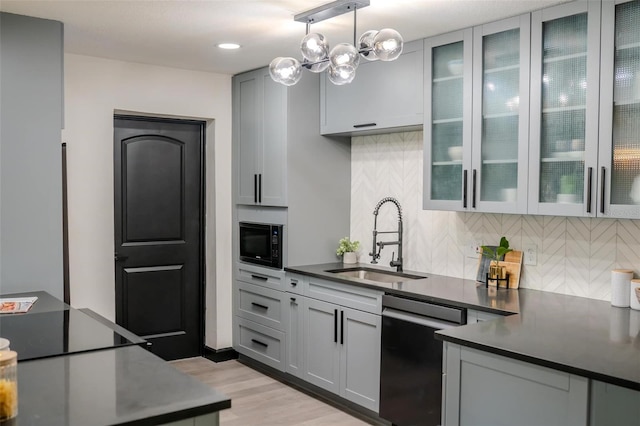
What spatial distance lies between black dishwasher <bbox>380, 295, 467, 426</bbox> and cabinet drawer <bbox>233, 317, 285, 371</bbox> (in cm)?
114

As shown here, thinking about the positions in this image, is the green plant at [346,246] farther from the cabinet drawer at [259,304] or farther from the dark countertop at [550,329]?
the dark countertop at [550,329]

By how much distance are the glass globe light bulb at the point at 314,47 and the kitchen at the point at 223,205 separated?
1.53 m

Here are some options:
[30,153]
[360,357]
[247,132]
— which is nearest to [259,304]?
[360,357]

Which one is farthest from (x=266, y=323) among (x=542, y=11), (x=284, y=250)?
(x=542, y=11)

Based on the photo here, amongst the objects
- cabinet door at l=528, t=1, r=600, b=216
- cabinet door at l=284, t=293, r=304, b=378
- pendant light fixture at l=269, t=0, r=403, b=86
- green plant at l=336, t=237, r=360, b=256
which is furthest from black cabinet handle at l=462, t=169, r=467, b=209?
cabinet door at l=284, t=293, r=304, b=378

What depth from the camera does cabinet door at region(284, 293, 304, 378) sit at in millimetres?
4230

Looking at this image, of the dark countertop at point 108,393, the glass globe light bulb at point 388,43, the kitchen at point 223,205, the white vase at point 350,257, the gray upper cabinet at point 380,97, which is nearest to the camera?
the dark countertop at point 108,393

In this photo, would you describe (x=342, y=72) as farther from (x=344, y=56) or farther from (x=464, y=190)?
(x=464, y=190)

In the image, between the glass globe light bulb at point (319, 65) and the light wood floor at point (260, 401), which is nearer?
the glass globe light bulb at point (319, 65)

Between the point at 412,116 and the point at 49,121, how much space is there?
214 cm

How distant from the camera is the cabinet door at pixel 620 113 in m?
2.69

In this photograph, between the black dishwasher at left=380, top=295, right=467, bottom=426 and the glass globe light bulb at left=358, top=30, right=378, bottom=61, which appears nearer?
the glass globe light bulb at left=358, top=30, right=378, bottom=61

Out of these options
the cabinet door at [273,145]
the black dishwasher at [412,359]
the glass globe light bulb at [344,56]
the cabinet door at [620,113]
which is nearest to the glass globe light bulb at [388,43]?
the glass globe light bulb at [344,56]

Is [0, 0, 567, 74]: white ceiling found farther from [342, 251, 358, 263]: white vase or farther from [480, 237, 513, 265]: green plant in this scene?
[342, 251, 358, 263]: white vase
